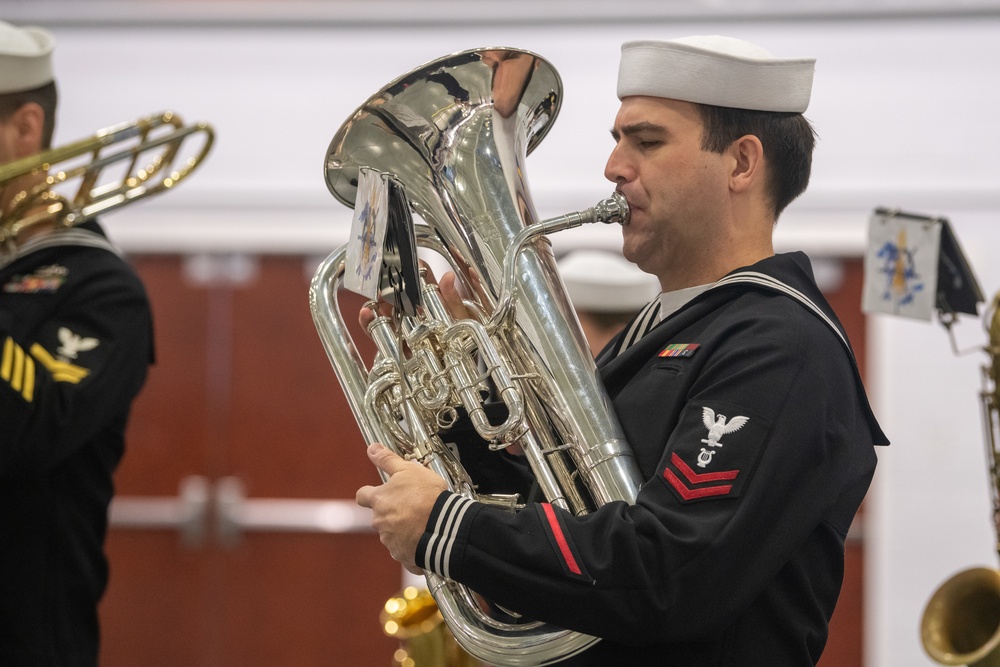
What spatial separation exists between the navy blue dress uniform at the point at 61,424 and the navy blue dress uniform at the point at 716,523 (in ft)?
4.15

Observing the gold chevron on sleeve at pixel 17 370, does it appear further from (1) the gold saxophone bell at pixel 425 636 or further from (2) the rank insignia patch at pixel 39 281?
(1) the gold saxophone bell at pixel 425 636

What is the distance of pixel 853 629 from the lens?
5.26 metres

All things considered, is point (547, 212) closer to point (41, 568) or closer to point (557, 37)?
point (557, 37)

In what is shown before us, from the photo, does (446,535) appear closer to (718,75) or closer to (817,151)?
(718,75)

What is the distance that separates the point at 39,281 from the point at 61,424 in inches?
16.0

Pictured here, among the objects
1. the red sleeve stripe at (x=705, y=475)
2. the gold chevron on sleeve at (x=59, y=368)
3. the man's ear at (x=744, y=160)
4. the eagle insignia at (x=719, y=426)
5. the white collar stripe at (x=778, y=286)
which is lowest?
the gold chevron on sleeve at (x=59, y=368)

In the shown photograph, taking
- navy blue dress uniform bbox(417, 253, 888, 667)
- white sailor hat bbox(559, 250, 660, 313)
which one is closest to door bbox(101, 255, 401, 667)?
white sailor hat bbox(559, 250, 660, 313)

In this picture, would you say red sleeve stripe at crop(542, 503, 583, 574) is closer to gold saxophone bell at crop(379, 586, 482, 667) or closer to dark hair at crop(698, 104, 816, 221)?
dark hair at crop(698, 104, 816, 221)

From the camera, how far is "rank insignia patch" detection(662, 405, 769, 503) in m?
1.62

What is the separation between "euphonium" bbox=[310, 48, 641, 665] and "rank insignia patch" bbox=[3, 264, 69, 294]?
95 centimetres

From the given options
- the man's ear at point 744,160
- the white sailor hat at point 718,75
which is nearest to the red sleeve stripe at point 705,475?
the man's ear at point 744,160

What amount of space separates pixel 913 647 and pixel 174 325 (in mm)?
3762

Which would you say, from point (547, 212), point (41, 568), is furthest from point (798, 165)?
point (547, 212)

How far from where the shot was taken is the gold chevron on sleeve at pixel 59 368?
2.64 m
